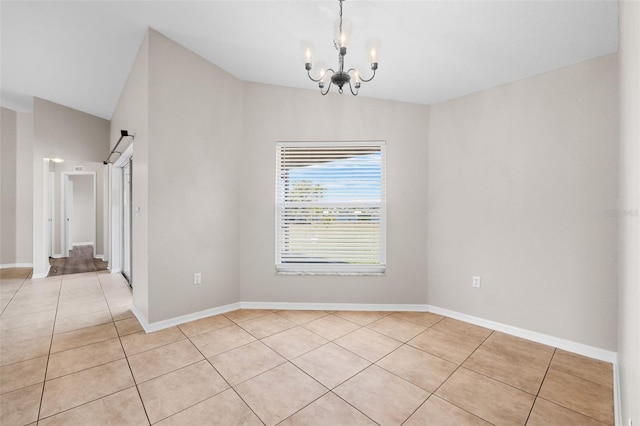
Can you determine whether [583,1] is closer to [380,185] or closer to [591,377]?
[380,185]

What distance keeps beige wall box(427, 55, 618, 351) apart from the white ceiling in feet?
0.93

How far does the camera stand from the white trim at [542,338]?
222cm

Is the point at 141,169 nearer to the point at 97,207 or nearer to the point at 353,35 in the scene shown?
the point at 353,35

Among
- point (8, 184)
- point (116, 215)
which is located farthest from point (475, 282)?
point (8, 184)

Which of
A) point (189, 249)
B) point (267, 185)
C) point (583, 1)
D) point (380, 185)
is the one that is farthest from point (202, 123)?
point (583, 1)

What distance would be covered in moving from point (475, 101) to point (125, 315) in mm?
4502

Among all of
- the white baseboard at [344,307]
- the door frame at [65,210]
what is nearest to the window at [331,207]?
the white baseboard at [344,307]

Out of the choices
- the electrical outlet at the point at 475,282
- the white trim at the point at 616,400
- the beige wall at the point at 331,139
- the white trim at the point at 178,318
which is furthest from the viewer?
the beige wall at the point at 331,139

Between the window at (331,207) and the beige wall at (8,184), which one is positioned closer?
the window at (331,207)

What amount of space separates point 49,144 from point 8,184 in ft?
5.43

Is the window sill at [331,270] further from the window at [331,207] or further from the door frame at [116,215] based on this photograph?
the door frame at [116,215]

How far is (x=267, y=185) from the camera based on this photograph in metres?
3.31

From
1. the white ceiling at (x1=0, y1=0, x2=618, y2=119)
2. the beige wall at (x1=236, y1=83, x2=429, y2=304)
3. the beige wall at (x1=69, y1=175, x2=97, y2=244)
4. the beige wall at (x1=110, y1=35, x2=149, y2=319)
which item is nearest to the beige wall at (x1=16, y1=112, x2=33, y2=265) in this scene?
the white ceiling at (x1=0, y1=0, x2=618, y2=119)

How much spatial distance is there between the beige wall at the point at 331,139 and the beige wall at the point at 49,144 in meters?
3.89
